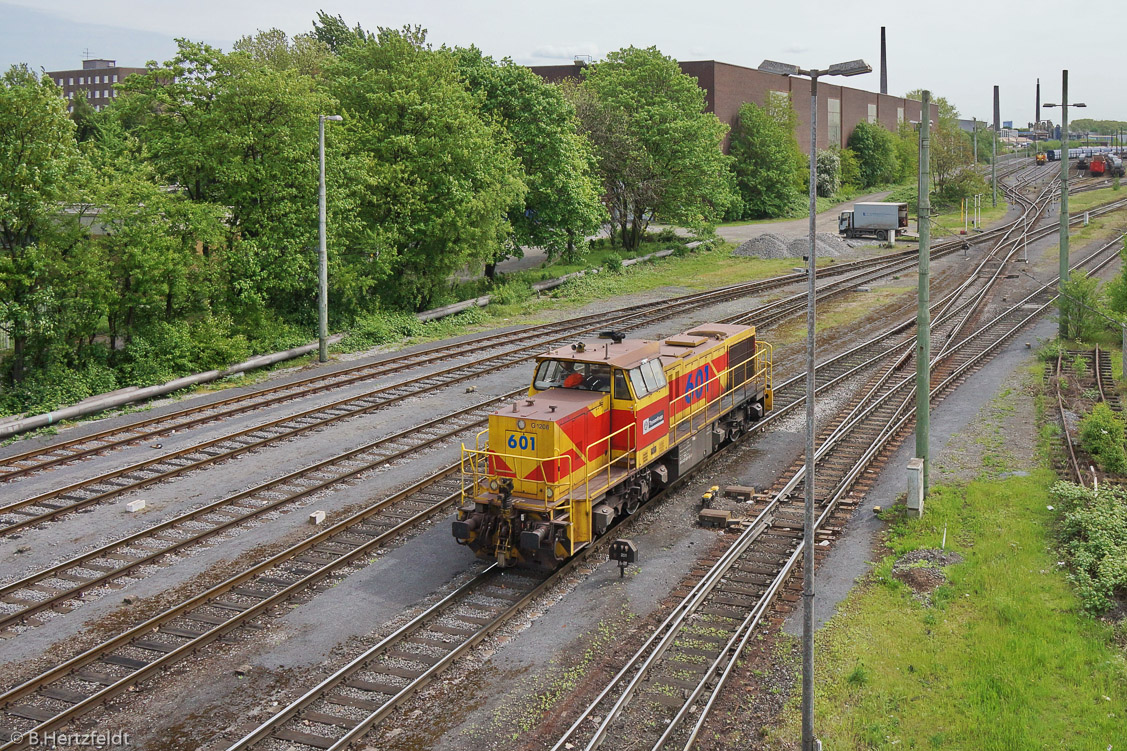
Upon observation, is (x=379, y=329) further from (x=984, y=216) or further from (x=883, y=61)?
(x=883, y=61)

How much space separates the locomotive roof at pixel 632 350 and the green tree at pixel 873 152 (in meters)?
95.5

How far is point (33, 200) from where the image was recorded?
26.0m

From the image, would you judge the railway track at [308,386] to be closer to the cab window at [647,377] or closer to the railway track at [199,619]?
Answer: the railway track at [199,619]

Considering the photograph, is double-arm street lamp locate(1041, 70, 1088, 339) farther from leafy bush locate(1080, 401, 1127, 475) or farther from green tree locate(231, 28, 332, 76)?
green tree locate(231, 28, 332, 76)

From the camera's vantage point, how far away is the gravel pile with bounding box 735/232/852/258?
61.8 meters

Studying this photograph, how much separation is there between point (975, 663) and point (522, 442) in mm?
7756

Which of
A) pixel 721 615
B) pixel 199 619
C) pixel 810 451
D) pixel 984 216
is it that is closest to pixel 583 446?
pixel 721 615

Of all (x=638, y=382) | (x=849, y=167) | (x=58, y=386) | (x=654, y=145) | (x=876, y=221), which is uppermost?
(x=849, y=167)

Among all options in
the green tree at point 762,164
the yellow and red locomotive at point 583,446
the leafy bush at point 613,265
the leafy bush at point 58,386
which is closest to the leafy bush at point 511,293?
the leafy bush at point 613,265

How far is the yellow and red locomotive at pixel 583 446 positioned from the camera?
15.5 m

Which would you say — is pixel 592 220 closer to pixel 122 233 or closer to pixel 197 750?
pixel 122 233

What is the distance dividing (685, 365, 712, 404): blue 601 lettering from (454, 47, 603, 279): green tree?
28.5m

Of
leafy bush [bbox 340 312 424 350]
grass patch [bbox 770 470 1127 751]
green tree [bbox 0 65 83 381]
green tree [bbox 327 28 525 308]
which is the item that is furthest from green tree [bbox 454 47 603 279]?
grass patch [bbox 770 470 1127 751]

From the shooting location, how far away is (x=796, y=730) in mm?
11438
